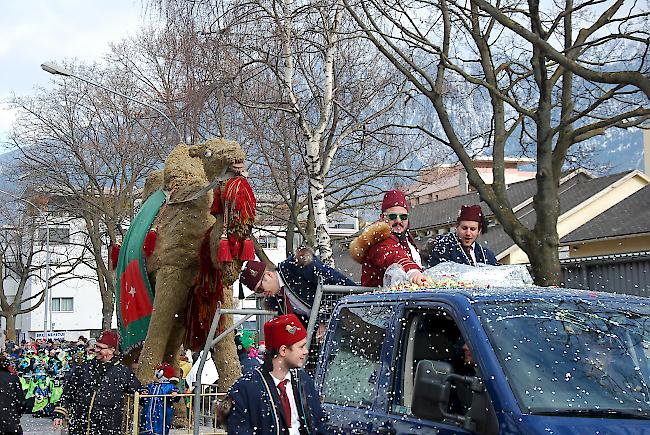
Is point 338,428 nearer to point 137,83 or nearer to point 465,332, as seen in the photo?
point 465,332

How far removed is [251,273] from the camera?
Result: 8562 mm

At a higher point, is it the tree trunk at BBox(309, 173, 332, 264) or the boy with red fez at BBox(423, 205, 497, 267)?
the tree trunk at BBox(309, 173, 332, 264)

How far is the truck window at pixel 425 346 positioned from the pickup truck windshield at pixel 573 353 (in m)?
0.39

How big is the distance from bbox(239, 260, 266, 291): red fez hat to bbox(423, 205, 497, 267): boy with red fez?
1849 mm

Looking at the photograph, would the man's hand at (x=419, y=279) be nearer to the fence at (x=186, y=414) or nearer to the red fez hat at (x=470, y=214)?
the red fez hat at (x=470, y=214)

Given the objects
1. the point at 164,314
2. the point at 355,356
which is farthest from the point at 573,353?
the point at 164,314

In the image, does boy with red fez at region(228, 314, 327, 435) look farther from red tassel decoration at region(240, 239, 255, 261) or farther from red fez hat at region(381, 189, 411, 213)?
red tassel decoration at region(240, 239, 255, 261)

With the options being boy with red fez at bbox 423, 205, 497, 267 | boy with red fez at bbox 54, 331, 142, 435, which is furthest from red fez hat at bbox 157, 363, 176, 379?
boy with red fez at bbox 423, 205, 497, 267

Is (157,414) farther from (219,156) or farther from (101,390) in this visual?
(219,156)

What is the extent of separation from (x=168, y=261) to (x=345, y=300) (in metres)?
4.64

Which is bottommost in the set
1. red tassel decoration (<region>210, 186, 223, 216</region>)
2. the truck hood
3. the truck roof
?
the truck hood

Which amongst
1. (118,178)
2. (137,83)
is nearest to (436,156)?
(137,83)

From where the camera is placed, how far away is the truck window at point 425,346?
4.77 metres

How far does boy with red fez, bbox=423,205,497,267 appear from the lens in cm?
707
